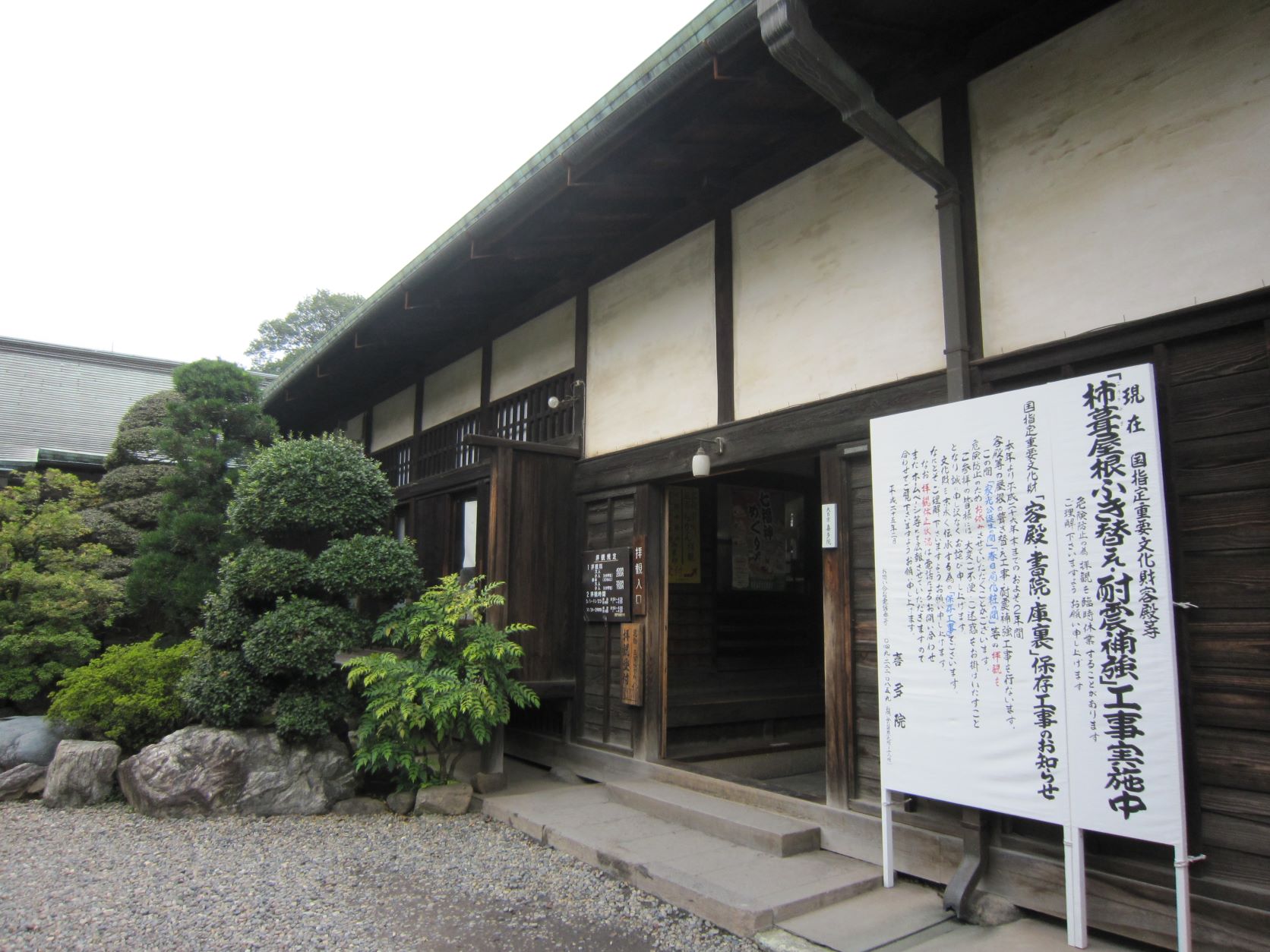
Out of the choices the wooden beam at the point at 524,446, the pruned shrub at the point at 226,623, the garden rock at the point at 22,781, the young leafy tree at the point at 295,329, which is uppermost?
the young leafy tree at the point at 295,329

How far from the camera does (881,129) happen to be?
4.99 m

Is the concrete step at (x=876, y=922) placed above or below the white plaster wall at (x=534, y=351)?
below

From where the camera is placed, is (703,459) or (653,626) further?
(653,626)

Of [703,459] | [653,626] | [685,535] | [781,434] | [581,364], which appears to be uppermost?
[581,364]

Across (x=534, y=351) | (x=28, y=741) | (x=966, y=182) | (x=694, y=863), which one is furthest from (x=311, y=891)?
(x=534, y=351)

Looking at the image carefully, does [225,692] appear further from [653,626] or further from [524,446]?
[653,626]

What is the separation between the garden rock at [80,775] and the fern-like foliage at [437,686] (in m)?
2.36

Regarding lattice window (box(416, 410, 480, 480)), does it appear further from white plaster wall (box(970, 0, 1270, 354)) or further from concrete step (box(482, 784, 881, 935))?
white plaster wall (box(970, 0, 1270, 354))

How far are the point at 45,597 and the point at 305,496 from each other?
3674 mm

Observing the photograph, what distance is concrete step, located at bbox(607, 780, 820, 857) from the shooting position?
5812 millimetres

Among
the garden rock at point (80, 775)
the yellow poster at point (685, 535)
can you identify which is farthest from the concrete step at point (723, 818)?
the garden rock at point (80, 775)

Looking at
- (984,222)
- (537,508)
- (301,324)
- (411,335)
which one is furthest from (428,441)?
(301,324)

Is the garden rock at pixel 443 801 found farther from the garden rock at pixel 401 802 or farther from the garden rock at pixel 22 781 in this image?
the garden rock at pixel 22 781

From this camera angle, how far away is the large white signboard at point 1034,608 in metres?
4.03
